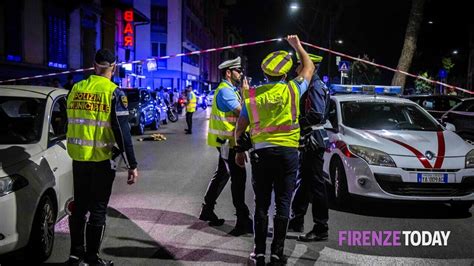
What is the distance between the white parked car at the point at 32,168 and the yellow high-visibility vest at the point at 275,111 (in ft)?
6.31

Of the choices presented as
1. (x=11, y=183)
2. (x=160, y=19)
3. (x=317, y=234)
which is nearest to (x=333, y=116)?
(x=317, y=234)

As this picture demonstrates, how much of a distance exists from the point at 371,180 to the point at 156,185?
362 centimetres

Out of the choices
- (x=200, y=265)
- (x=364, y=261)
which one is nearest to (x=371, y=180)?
(x=364, y=261)

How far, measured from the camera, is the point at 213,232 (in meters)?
5.79

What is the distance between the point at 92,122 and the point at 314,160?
7.62 ft

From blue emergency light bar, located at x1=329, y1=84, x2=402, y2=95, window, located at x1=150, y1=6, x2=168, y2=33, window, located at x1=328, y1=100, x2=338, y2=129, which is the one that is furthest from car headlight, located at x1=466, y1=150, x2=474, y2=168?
window, located at x1=150, y1=6, x2=168, y2=33

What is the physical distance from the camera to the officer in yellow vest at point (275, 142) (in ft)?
14.5

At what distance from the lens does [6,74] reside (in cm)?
1828

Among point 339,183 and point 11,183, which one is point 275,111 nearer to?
point 11,183

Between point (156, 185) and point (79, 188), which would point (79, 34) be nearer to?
point (156, 185)

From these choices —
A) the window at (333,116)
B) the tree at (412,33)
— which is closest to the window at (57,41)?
the tree at (412,33)

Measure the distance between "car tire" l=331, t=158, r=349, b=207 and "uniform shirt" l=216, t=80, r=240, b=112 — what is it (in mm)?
2015

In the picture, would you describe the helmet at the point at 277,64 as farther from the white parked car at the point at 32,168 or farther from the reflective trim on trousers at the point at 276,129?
the white parked car at the point at 32,168

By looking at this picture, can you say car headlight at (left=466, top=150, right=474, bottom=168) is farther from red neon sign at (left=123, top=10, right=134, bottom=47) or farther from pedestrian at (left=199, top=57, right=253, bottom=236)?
red neon sign at (left=123, top=10, right=134, bottom=47)
